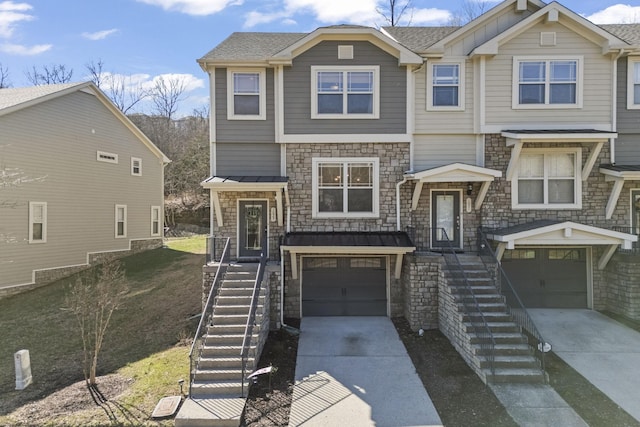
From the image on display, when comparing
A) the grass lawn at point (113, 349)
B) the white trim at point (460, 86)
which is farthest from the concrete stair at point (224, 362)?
the white trim at point (460, 86)

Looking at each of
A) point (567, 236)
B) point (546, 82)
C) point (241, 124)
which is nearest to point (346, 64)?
point (241, 124)

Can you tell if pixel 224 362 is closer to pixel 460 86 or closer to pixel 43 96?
pixel 460 86

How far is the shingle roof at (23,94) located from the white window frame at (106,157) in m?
2.87

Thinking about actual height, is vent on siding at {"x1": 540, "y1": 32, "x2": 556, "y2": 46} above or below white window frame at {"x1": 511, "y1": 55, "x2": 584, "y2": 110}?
above

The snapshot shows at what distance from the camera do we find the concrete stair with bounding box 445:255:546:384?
7.20 m

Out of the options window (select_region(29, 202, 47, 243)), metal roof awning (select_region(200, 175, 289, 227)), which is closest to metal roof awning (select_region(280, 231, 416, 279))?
metal roof awning (select_region(200, 175, 289, 227))

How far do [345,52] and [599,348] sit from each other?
33.4 feet

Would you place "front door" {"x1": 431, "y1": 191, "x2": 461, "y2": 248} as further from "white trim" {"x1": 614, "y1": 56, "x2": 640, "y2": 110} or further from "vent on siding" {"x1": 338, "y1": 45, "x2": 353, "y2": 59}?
"white trim" {"x1": 614, "y1": 56, "x2": 640, "y2": 110}

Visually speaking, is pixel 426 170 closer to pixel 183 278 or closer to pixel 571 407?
pixel 571 407

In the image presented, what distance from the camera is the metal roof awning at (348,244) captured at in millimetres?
9781

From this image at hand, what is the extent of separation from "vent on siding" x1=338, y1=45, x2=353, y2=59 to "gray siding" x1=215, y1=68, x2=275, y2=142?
7.01 feet

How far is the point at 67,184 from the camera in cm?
1470

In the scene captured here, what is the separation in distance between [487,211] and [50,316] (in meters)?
13.7

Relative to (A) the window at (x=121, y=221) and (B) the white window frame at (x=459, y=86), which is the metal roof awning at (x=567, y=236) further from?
(A) the window at (x=121, y=221)
